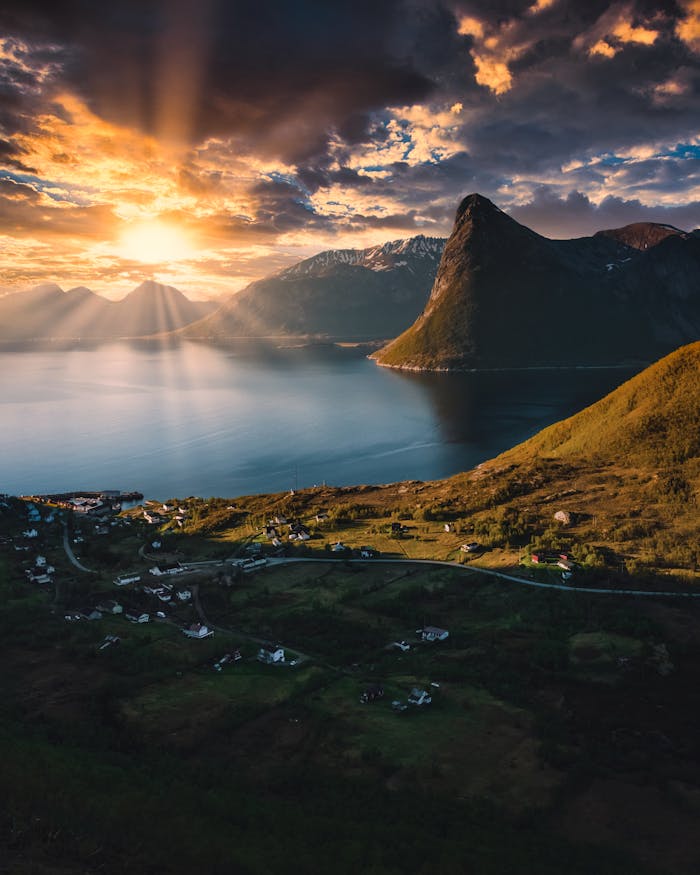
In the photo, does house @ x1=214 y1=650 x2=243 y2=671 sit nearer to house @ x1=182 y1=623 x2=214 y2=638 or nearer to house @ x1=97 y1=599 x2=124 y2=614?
house @ x1=182 y1=623 x2=214 y2=638

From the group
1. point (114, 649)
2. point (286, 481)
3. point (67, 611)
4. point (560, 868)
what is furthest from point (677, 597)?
point (286, 481)

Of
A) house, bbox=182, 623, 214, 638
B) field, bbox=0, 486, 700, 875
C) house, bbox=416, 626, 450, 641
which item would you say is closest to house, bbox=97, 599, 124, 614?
field, bbox=0, 486, 700, 875

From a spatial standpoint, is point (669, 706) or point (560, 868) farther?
point (669, 706)

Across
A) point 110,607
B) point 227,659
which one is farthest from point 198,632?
point 110,607

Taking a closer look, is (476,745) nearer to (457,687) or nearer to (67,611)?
(457,687)

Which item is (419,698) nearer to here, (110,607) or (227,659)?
(227,659)

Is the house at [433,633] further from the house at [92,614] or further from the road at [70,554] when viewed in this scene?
the road at [70,554]
